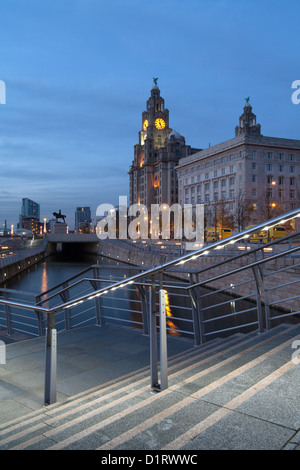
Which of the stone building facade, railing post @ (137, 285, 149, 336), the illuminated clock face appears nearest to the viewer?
railing post @ (137, 285, 149, 336)

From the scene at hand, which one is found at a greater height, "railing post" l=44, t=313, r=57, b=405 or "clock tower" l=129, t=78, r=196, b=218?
"clock tower" l=129, t=78, r=196, b=218

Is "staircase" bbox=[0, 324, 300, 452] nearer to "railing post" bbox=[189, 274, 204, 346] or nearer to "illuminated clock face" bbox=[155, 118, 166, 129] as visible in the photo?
"railing post" bbox=[189, 274, 204, 346]

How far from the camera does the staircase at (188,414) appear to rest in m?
2.76

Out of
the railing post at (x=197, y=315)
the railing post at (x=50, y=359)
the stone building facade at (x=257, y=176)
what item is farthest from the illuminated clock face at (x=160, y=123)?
the railing post at (x=50, y=359)

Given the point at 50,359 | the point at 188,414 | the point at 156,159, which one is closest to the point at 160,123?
the point at 156,159

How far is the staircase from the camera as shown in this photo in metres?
2.76

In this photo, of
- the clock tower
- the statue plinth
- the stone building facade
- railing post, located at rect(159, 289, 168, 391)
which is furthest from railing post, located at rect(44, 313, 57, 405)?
the clock tower

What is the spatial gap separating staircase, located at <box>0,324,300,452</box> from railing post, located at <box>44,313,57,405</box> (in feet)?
0.48

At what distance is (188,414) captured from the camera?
320 cm

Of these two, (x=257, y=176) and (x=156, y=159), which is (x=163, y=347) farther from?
(x=156, y=159)

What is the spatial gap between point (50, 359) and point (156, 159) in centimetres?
13188

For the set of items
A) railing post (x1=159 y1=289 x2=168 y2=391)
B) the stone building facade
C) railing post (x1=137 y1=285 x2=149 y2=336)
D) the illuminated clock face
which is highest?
the illuminated clock face

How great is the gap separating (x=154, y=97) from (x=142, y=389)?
492ft
